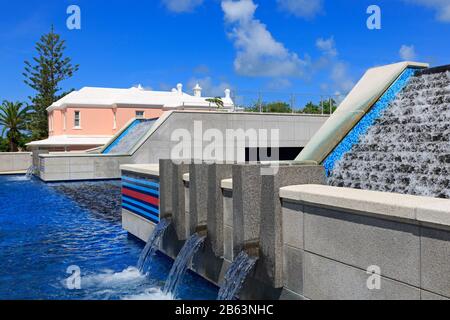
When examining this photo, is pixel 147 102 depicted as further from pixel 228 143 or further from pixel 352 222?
pixel 352 222

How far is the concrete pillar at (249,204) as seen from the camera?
688 cm

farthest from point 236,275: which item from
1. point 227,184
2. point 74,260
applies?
point 74,260

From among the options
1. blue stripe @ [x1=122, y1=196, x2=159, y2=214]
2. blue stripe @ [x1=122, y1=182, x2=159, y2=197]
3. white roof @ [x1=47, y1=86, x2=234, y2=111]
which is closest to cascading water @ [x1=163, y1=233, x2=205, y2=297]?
blue stripe @ [x1=122, y1=196, x2=159, y2=214]

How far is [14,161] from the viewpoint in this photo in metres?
37.9

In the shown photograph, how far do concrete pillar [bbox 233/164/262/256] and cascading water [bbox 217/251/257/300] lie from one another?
0.50ft

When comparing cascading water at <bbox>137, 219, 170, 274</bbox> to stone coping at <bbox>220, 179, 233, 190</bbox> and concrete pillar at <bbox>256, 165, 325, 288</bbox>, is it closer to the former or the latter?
stone coping at <bbox>220, 179, 233, 190</bbox>

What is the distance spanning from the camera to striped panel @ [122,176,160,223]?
10.8 meters

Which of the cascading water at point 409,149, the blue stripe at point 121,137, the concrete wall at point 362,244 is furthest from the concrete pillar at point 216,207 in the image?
the blue stripe at point 121,137

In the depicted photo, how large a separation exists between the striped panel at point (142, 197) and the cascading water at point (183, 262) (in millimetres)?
2140

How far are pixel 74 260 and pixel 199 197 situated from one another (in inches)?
146

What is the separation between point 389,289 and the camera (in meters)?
4.81

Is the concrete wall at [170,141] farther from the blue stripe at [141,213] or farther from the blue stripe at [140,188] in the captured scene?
the blue stripe at [141,213]

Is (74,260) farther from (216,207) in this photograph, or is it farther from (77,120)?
(77,120)

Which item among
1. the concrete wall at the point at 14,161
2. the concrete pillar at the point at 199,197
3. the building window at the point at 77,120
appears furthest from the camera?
the building window at the point at 77,120
